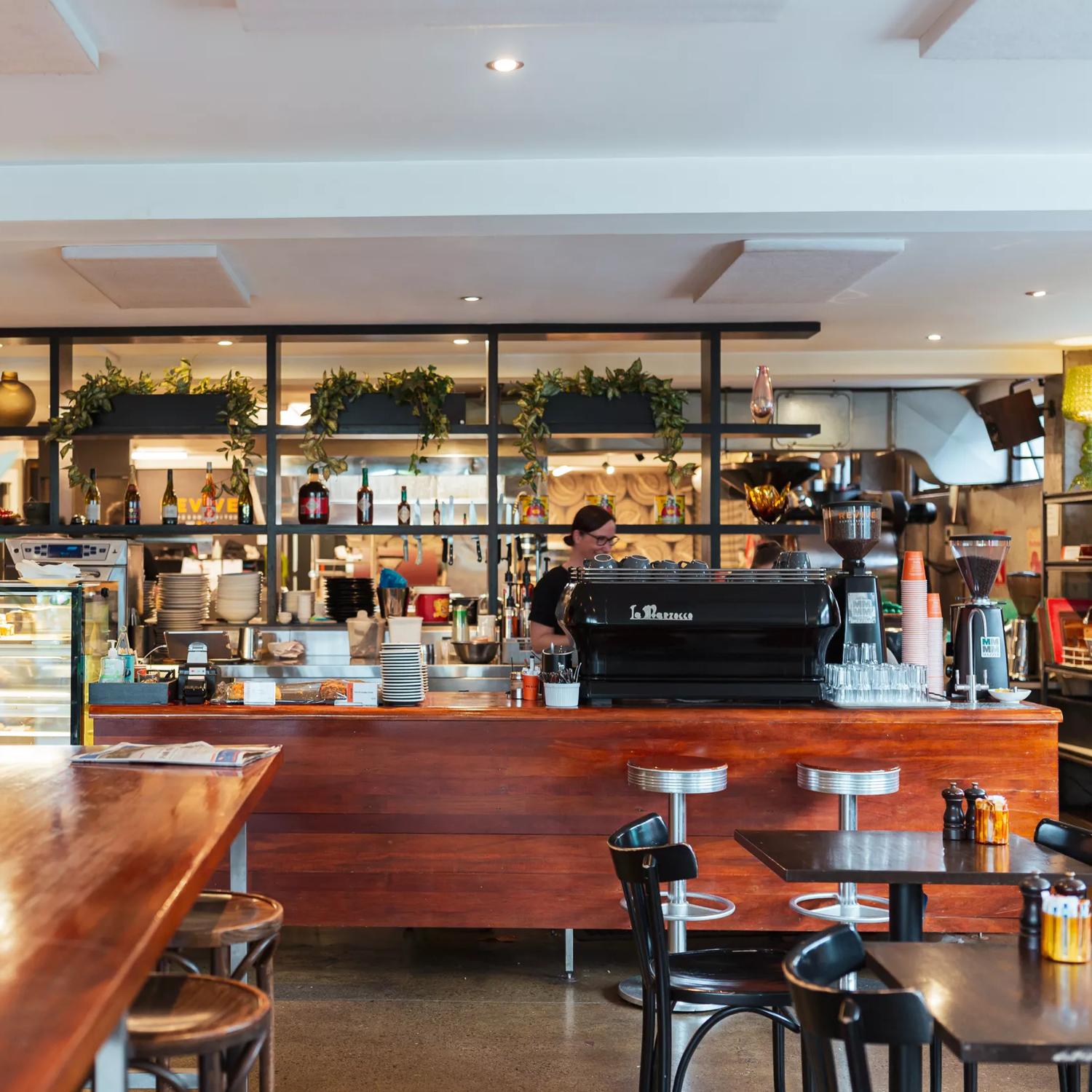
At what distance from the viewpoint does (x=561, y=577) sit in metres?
5.68

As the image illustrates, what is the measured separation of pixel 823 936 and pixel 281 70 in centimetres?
302

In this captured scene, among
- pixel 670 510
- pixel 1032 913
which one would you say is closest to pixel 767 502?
pixel 670 510

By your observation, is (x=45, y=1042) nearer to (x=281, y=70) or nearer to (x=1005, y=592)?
(x=281, y=70)

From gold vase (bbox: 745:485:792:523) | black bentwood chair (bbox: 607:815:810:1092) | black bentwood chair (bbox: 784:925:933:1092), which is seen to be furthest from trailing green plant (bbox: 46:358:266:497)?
black bentwood chair (bbox: 784:925:933:1092)

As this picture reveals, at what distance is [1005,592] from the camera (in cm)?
949

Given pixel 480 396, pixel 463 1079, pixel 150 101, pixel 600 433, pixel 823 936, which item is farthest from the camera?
pixel 480 396

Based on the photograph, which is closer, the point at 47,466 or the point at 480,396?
the point at 47,466

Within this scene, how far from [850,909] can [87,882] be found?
8.42 feet

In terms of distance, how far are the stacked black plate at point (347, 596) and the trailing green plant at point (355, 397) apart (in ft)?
2.15

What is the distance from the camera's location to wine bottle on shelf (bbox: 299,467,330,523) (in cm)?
693

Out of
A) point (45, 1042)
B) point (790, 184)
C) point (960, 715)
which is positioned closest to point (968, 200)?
point (790, 184)

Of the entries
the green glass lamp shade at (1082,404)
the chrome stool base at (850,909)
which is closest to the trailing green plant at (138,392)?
the chrome stool base at (850,909)

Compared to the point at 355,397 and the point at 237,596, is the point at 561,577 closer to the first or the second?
the point at 355,397

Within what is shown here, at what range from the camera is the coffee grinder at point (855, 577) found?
15.3 feet
